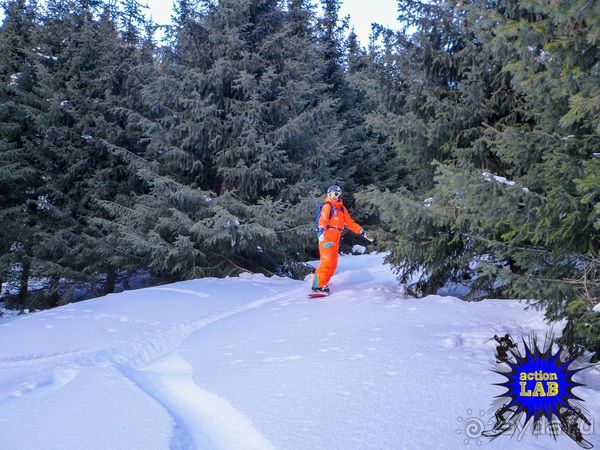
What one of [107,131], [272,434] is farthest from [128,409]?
[107,131]

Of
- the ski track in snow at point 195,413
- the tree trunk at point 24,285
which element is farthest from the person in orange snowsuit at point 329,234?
the tree trunk at point 24,285

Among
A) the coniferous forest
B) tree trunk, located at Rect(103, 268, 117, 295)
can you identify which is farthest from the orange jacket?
tree trunk, located at Rect(103, 268, 117, 295)

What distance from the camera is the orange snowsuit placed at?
27.1ft

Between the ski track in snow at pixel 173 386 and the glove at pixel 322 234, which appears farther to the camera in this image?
the glove at pixel 322 234

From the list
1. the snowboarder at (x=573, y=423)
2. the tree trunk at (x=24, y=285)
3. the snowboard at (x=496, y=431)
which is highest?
the snowboarder at (x=573, y=423)

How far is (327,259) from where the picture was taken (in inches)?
328

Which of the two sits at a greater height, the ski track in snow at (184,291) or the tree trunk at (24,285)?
the ski track in snow at (184,291)

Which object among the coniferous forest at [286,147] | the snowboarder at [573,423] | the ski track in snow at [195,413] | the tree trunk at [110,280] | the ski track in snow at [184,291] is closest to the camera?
A: the snowboarder at [573,423]

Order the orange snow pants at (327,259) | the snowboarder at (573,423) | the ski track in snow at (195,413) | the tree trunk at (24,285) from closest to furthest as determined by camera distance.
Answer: the snowboarder at (573,423) < the ski track in snow at (195,413) < the orange snow pants at (327,259) < the tree trunk at (24,285)

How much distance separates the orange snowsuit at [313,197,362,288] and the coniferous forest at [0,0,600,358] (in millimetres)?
791

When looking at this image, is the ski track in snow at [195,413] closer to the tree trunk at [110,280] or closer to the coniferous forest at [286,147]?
the coniferous forest at [286,147]

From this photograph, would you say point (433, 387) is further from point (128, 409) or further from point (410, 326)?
point (128, 409)

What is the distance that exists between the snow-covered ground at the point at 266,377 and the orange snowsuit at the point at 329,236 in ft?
4.05

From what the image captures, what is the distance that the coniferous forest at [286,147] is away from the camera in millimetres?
4270
